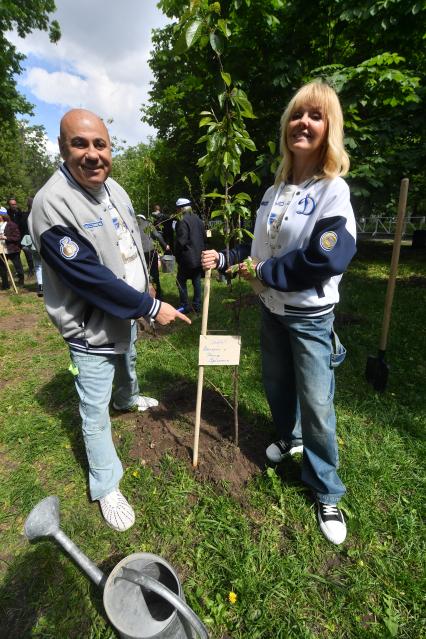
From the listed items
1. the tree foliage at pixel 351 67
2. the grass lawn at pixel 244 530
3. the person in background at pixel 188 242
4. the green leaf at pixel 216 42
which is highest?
the tree foliage at pixel 351 67

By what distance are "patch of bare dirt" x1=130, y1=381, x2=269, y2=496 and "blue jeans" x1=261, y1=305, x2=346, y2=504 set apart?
0.58m

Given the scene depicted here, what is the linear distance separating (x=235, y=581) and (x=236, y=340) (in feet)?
4.58

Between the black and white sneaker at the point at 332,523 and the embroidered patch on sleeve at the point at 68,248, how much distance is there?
2201 mm

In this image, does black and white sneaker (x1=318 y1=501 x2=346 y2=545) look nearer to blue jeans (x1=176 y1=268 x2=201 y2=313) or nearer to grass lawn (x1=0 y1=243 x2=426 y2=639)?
grass lawn (x1=0 y1=243 x2=426 y2=639)

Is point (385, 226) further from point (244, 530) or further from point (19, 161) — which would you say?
point (19, 161)

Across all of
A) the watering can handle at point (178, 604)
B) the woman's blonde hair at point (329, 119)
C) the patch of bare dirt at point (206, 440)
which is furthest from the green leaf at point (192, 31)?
the patch of bare dirt at point (206, 440)

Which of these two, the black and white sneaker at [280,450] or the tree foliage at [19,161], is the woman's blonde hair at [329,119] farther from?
the tree foliage at [19,161]

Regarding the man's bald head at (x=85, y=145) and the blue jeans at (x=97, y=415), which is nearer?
the man's bald head at (x=85, y=145)

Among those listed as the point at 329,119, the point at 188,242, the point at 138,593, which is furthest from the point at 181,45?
the point at 188,242

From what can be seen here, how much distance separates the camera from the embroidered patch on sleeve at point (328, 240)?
1596mm

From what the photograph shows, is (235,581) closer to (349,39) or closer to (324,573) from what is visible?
(324,573)

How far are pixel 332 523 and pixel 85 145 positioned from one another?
2.70 meters

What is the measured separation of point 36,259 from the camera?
7883 mm

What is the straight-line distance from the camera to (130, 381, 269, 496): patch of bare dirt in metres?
2.54
